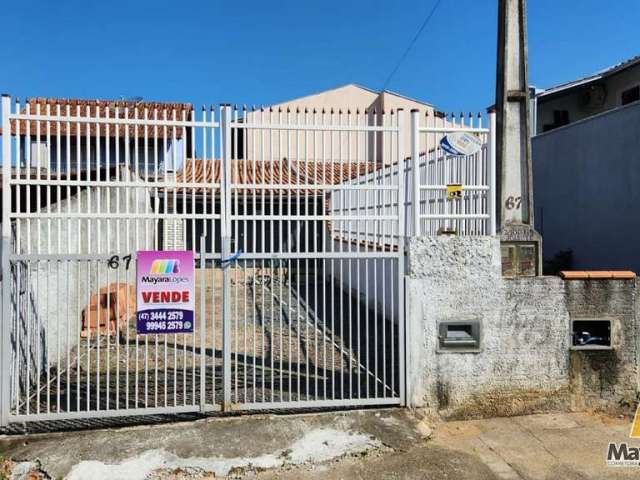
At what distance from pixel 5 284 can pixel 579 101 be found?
762 inches

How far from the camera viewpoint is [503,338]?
5277 mm

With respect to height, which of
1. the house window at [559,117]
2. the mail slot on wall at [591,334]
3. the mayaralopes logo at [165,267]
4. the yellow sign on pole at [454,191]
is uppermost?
the house window at [559,117]

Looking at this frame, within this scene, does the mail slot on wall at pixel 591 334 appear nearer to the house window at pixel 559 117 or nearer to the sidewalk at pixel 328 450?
the sidewalk at pixel 328 450

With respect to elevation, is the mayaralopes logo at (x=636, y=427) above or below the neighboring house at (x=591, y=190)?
below

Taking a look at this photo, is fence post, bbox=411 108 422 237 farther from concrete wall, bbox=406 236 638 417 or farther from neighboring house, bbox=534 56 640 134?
neighboring house, bbox=534 56 640 134

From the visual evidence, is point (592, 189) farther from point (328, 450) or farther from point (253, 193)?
point (328, 450)

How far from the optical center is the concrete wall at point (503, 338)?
5.20 m

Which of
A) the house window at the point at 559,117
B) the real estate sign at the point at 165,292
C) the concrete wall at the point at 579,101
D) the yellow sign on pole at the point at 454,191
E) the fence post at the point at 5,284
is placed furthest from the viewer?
the house window at the point at 559,117

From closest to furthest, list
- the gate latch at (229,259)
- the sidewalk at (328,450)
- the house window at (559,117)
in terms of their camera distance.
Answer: the sidewalk at (328,450)
the gate latch at (229,259)
the house window at (559,117)

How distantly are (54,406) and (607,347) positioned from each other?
566 cm

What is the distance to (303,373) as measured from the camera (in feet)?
20.6

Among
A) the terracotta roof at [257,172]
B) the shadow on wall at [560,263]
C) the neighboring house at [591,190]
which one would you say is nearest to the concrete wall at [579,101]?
the neighboring house at [591,190]

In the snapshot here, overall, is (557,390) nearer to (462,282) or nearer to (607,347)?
(607,347)

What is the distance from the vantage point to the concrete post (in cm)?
560
